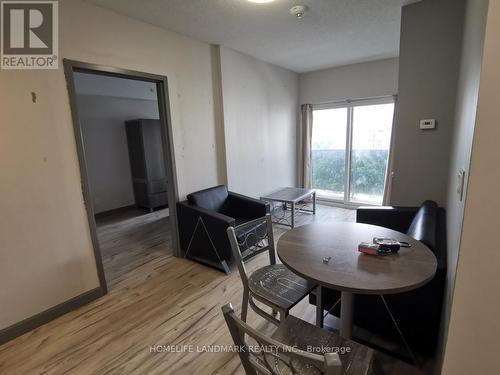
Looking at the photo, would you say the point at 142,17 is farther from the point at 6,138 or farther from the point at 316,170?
the point at 316,170

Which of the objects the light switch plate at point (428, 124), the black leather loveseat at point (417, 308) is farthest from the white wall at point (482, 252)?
the light switch plate at point (428, 124)

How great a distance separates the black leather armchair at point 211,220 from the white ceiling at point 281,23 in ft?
5.91

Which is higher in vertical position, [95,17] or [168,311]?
[95,17]

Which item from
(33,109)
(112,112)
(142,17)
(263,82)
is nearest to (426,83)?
(263,82)

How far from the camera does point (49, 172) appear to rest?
6.56 ft

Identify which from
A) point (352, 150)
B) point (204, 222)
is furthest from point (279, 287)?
point (352, 150)

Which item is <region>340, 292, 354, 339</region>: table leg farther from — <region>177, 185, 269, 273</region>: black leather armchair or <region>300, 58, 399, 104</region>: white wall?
<region>300, 58, 399, 104</region>: white wall

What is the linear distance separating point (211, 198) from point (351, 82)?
3341mm

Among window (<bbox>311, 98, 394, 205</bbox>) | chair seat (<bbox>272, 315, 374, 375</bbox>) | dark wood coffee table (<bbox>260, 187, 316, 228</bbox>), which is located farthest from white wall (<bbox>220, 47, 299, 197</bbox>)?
chair seat (<bbox>272, 315, 374, 375</bbox>)

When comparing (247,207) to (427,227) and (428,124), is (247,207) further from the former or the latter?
(428,124)

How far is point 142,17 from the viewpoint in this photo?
7.88 ft

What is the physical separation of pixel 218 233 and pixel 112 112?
12.8ft

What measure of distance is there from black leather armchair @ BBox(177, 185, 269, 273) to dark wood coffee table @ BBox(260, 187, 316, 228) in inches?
34.2

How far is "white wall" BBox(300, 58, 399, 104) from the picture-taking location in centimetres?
419
